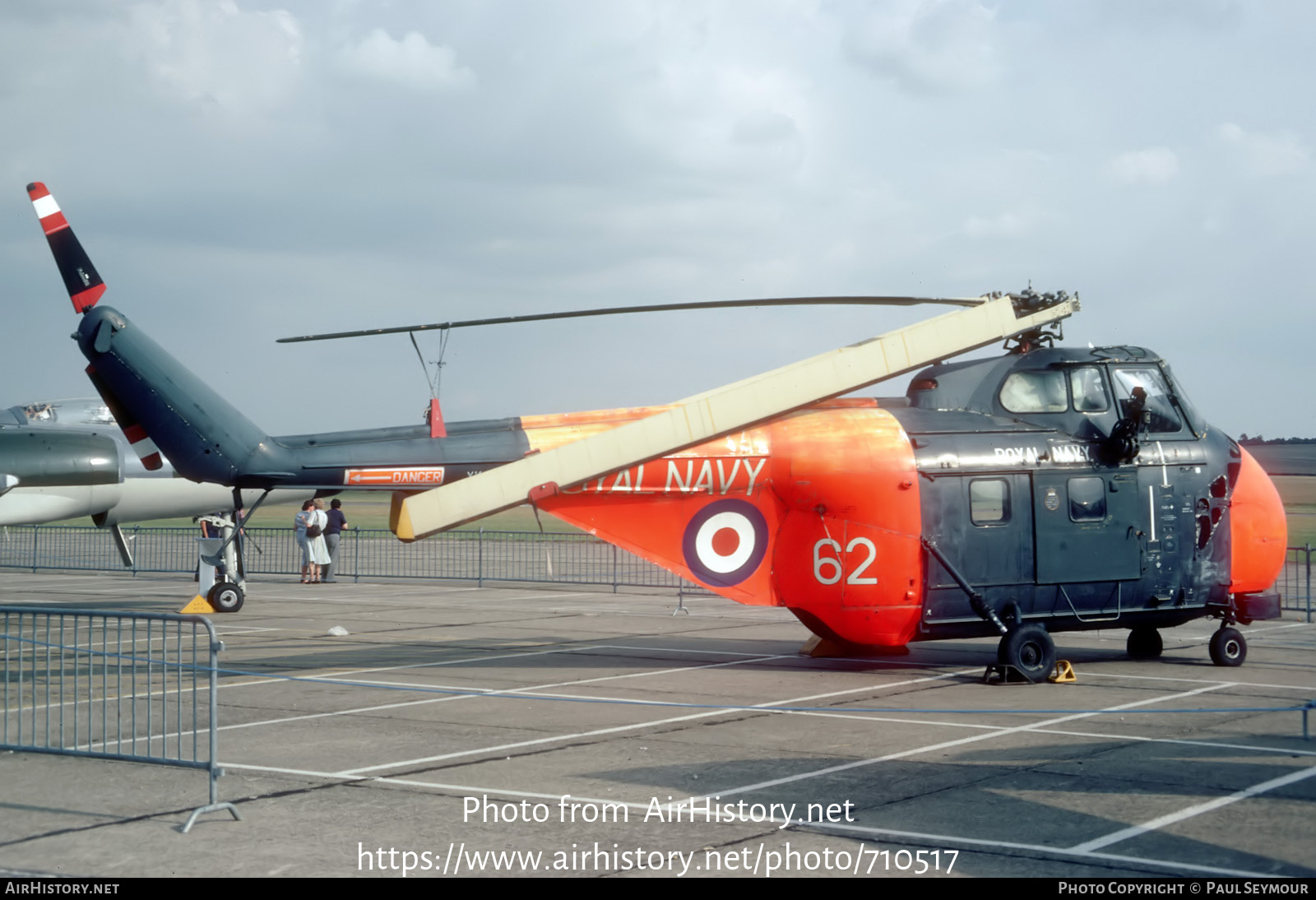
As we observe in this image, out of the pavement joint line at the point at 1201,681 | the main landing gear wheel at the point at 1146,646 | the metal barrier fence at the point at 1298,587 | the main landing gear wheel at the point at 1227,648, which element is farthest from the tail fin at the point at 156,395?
the metal barrier fence at the point at 1298,587

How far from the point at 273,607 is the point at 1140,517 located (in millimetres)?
15763

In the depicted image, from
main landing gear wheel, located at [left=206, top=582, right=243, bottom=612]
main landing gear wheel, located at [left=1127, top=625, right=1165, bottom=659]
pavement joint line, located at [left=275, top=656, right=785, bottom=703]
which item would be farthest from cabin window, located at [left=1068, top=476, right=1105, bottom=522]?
main landing gear wheel, located at [left=206, top=582, right=243, bottom=612]

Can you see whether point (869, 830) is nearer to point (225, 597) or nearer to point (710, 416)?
point (710, 416)

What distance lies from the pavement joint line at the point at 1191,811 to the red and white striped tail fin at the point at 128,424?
1221cm

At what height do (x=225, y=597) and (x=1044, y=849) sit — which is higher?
(x=225, y=597)

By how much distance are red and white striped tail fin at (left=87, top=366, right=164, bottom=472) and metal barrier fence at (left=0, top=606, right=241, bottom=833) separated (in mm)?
2588

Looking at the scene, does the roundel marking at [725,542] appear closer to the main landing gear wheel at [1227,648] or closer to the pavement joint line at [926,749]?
the pavement joint line at [926,749]

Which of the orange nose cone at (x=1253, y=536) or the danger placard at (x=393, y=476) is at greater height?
the danger placard at (x=393, y=476)

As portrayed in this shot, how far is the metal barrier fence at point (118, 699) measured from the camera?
793 centimetres

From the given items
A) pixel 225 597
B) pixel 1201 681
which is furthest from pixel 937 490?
pixel 225 597

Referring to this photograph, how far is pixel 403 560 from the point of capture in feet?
120

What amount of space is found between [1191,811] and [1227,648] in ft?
24.6

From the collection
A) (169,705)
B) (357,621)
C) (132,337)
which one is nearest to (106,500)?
Answer: (357,621)

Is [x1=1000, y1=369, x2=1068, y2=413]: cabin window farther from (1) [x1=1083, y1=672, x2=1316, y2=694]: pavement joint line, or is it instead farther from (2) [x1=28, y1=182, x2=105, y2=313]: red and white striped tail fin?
(2) [x1=28, y1=182, x2=105, y2=313]: red and white striped tail fin
